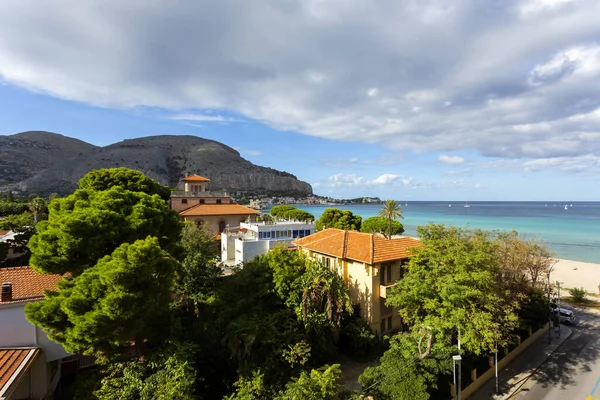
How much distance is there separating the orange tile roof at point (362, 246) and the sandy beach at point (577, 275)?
29.7m

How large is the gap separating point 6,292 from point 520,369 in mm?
27316

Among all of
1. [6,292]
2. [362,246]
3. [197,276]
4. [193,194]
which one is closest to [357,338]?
[362,246]

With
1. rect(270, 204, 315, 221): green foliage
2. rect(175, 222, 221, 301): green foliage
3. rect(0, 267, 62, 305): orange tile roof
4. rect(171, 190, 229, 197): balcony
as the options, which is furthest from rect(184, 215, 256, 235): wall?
rect(0, 267, 62, 305): orange tile roof

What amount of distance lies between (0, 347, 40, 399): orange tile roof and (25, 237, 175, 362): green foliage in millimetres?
1599

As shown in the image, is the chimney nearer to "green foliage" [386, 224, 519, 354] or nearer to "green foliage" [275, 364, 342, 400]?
"green foliage" [275, 364, 342, 400]

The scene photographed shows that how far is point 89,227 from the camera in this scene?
11836mm

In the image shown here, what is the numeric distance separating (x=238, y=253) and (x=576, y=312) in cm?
3249

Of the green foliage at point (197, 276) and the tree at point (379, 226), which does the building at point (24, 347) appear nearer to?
the green foliage at point (197, 276)

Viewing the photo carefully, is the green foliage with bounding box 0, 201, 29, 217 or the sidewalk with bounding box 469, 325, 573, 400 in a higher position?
the green foliage with bounding box 0, 201, 29, 217

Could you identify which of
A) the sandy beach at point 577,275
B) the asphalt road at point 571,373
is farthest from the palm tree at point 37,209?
the sandy beach at point 577,275

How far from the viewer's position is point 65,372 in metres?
15.7

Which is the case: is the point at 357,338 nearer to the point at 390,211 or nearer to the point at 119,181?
the point at 119,181

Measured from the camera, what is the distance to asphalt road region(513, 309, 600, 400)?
1575 centimetres

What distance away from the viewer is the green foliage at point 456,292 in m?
14.0
